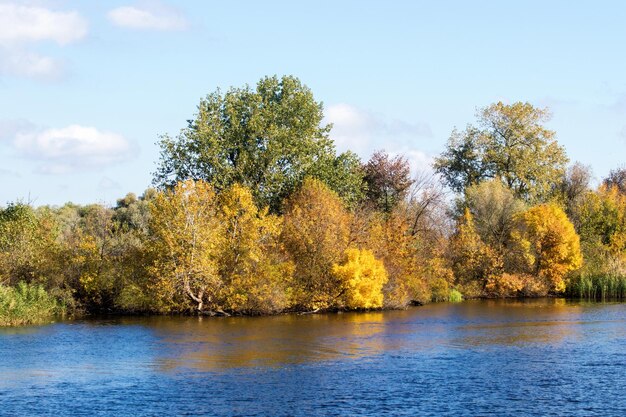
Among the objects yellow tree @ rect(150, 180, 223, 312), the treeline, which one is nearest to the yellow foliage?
the treeline

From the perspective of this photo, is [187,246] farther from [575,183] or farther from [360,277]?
[575,183]

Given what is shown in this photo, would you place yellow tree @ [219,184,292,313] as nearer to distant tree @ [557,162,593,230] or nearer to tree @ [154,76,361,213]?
tree @ [154,76,361,213]

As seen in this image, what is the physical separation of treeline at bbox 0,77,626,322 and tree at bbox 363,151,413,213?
15cm

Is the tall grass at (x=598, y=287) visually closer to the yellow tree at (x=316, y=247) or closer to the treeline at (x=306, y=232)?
the treeline at (x=306, y=232)

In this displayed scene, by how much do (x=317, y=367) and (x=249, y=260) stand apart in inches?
883

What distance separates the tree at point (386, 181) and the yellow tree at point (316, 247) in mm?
20409

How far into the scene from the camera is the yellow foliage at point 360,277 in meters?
56.7

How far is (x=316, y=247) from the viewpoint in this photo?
58031 mm

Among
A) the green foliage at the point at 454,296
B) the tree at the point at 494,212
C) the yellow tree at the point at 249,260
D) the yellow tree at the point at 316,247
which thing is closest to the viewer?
the yellow tree at the point at 249,260

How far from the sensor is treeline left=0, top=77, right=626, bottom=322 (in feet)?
182

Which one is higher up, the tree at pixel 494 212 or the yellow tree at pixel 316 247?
the tree at pixel 494 212

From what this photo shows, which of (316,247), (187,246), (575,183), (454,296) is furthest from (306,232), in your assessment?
(575,183)

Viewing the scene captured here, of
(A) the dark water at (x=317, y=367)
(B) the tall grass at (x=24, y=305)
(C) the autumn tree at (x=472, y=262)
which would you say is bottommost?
(A) the dark water at (x=317, y=367)

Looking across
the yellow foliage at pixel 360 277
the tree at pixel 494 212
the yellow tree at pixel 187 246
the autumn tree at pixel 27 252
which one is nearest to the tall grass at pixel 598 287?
the tree at pixel 494 212
